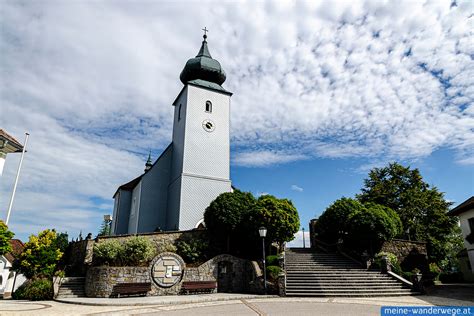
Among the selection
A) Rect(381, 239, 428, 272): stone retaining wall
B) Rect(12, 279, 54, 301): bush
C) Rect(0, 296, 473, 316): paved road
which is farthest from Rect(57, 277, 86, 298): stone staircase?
Rect(381, 239, 428, 272): stone retaining wall

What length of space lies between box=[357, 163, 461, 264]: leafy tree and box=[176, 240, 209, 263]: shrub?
702 inches

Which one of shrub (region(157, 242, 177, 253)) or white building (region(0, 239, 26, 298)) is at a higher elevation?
shrub (region(157, 242, 177, 253))

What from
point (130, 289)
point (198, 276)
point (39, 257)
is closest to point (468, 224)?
point (198, 276)

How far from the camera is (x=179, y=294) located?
1564cm

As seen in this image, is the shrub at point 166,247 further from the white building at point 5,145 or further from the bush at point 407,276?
the bush at point 407,276

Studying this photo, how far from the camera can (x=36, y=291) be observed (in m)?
13.8

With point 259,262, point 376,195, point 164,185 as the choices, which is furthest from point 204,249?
point 376,195

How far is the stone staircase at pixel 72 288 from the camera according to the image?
47.9 feet

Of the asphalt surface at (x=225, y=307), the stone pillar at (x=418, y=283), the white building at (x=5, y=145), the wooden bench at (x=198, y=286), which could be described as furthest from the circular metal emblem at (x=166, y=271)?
the stone pillar at (x=418, y=283)

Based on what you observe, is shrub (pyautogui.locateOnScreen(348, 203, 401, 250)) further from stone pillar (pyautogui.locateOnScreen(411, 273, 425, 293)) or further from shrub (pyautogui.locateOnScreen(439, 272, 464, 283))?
shrub (pyautogui.locateOnScreen(439, 272, 464, 283))

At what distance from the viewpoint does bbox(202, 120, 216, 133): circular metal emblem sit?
26.9m

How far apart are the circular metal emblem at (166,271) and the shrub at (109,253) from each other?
2094 millimetres

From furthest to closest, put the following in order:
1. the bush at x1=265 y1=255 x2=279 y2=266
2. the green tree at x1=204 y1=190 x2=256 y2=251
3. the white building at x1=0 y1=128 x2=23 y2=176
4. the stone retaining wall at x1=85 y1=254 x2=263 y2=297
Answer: the green tree at x1=204 y1=190 x2=256 y2=251, the bush at x1=265 y1=255 x2=279 y2=266, the stone retaining wall at x1=85 y1=254 x2=263 y2=297, the white building at x1=0 y1=128 x2=23 y2=176

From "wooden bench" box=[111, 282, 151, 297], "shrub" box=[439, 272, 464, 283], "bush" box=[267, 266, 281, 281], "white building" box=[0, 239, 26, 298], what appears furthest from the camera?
"shrub" box=[439, 272, 464, 283]
